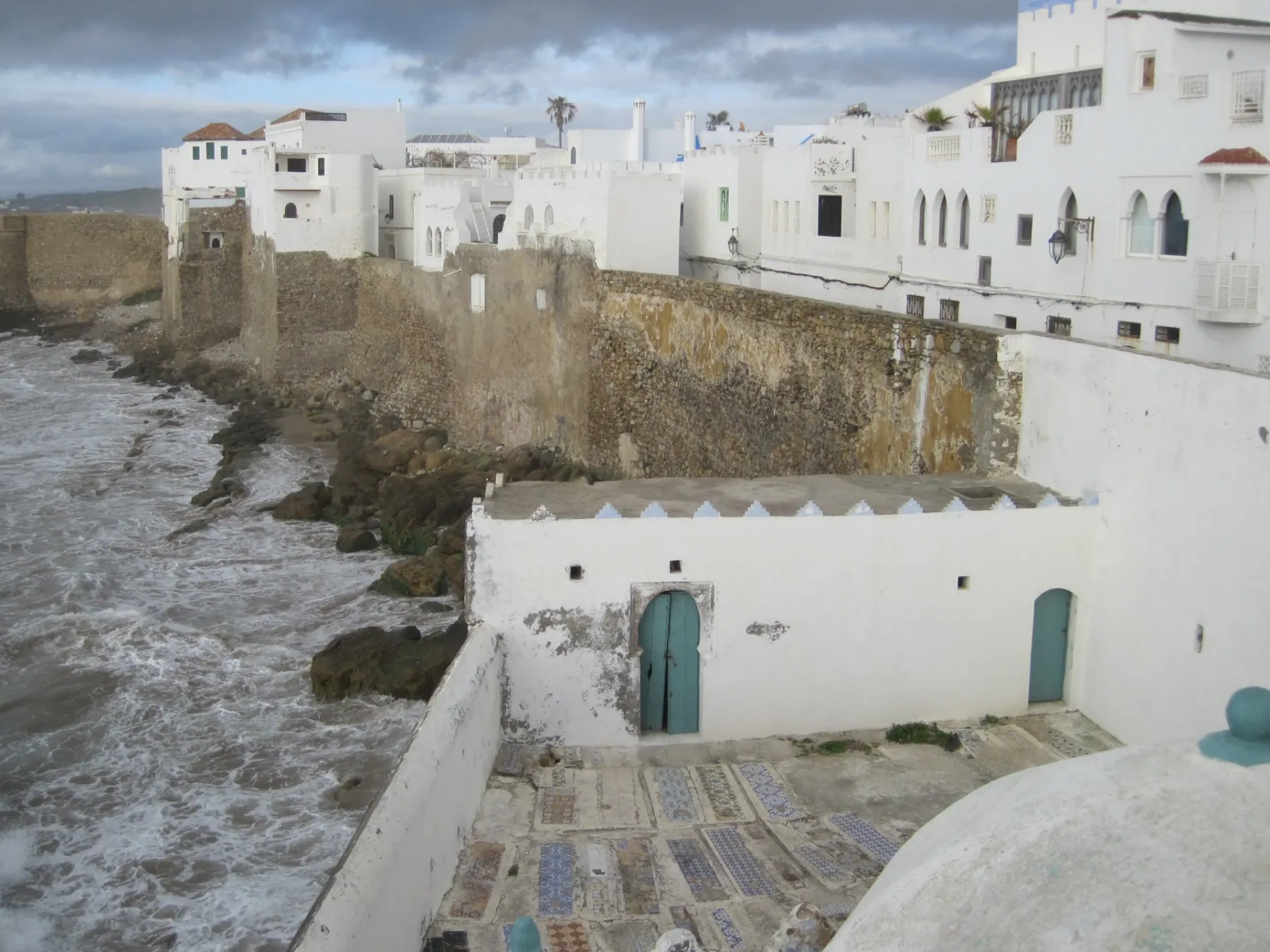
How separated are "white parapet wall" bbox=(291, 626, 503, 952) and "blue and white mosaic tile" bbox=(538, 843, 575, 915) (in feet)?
1.59

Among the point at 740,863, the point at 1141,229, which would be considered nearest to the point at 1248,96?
the point at 1141,229

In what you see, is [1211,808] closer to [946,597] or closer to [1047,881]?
[1047,881]

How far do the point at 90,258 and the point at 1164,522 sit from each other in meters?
45.6

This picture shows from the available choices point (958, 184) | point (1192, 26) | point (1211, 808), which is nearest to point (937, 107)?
point (958, 184)

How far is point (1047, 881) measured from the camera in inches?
131

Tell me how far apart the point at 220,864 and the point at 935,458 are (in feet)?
23.4

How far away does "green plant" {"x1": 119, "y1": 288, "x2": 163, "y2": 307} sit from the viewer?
46.2 metres

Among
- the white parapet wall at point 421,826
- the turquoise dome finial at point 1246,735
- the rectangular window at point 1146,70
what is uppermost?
the rectangular window at point 1146,70

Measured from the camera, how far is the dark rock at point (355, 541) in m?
20.1

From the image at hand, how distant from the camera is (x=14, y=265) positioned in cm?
4744

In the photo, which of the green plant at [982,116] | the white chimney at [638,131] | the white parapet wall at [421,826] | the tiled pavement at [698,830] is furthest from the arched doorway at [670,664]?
the white chimney at [638,131]

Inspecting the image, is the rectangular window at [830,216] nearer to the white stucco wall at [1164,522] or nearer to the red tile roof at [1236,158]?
the red tile roof at [1236,158]

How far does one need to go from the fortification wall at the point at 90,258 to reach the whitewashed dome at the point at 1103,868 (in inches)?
1849

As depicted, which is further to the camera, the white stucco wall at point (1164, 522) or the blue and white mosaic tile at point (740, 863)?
the white stucco wall at point (1164, 522)
